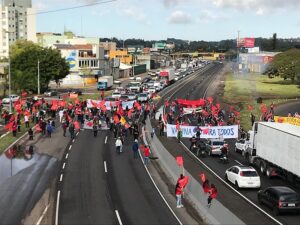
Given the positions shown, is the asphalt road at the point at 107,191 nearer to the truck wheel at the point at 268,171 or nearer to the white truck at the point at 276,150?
the truck wheel at the point at 268,171

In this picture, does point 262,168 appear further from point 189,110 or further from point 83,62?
point 83,62

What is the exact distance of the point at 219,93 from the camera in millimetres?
108875

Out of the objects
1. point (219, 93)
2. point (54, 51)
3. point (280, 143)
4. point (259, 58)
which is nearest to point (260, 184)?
point (280, 143)

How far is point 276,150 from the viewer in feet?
114

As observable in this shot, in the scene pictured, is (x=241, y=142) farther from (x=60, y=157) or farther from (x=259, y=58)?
(x=259, y=58)

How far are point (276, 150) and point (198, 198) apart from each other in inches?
371

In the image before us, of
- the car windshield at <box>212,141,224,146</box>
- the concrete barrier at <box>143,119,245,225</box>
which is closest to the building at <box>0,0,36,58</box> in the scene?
the car windshield at <box>212,141,224,146</box>

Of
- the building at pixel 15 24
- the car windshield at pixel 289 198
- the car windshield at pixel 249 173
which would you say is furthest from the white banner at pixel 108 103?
the building at pixel 15 24

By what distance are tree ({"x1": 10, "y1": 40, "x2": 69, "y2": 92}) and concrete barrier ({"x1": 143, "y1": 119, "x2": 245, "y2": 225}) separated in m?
65.6

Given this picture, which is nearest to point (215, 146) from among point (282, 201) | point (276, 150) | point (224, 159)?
point (224, 159)

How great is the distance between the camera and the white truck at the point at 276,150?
3195 cm

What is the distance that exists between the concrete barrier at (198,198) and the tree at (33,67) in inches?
2583

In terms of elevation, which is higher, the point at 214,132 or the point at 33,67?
the point at 33,67

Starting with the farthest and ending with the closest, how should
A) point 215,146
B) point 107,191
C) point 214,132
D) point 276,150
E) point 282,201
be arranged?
point 214,132 < point 215,146 < point 276,150 < point 107,191 < point 282,201
